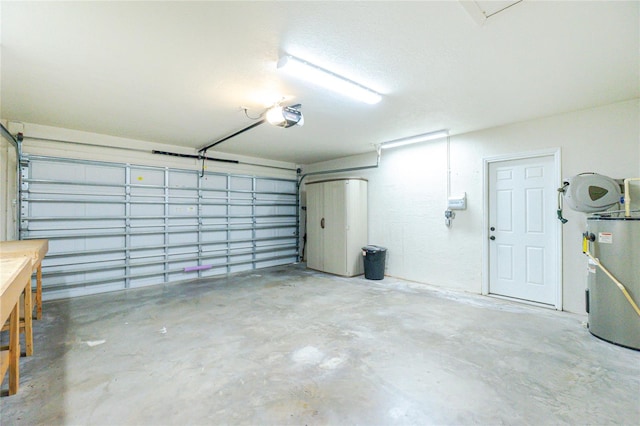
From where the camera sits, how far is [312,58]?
249cm

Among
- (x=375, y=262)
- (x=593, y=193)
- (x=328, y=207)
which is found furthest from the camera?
(x=328, y=207)

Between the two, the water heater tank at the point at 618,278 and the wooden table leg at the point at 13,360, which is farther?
the water heater tank at the point at 618,278

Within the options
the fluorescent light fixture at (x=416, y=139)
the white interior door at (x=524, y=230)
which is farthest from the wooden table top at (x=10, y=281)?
the white interior door at (x=524, y=230)

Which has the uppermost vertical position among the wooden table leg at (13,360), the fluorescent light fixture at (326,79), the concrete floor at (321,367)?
the fluorescent light fixture at (326,79)

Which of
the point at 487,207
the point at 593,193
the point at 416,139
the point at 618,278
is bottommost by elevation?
the point at 618,278

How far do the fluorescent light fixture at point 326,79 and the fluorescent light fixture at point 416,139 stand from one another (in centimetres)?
187

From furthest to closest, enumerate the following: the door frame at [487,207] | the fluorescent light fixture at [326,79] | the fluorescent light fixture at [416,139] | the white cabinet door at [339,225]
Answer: the white cabinet door at [339,225] < the fluorescent light fixture at [416,139] < the door frame at [487,207] < the fluorescent light fixture at [326,79]

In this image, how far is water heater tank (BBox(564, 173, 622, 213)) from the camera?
3191 mm

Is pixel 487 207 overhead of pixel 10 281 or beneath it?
overhead

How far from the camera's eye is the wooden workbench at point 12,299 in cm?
144

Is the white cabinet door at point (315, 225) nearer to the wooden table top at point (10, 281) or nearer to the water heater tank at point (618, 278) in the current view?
the water heater tank at point (618, 278)

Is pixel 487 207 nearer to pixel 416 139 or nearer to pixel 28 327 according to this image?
pixel 416 139

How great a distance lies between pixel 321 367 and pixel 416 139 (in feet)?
13.4

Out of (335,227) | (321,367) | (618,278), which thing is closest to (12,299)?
(321,367)
